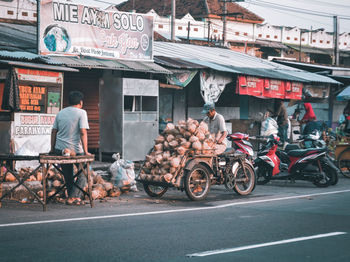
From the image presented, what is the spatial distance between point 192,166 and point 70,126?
2.41 metres

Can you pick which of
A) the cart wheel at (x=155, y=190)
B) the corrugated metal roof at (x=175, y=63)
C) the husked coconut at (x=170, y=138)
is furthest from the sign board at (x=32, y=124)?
the corrugated metal roof at (x=175, y=63)

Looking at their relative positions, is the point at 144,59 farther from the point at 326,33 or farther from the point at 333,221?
the point at 326,33

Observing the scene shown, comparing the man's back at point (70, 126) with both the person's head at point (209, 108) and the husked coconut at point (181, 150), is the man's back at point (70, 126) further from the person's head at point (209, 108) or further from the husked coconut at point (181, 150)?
the person's head at point (209, 108)

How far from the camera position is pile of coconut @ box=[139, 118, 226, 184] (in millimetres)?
10453

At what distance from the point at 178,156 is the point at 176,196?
1058 millimetres

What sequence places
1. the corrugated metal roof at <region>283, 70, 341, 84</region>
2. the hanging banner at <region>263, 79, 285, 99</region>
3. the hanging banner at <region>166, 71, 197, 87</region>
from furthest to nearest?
the corrugated metal roof at <region>283, 70, 341, 84</region> < the hanging banner at <region>263, 79, 285, 99</region> < the hanging banner at <region>166, 71, 197, 87</region>

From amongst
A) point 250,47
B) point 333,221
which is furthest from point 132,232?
point 250,47

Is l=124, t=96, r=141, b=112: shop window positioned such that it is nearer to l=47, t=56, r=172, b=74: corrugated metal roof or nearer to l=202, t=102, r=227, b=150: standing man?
l=47, t=56, r=172, b=74: corrugated metal roof

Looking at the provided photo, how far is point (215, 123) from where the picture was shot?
11688 mm

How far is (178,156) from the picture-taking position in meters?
10.6

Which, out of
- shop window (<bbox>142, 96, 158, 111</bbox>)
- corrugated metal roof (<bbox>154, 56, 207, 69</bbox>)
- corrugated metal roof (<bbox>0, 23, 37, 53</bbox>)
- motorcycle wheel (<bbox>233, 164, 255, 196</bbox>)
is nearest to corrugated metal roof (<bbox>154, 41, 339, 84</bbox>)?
corrugated metal roof (<bbox>154, 56, 207, 69</bbox>)

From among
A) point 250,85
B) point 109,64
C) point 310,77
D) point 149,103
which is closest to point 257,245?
point 109,64

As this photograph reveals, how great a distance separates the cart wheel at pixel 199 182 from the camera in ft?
34.3

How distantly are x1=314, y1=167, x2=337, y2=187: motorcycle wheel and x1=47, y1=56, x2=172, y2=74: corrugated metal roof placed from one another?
542 centimetres
